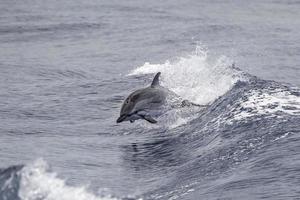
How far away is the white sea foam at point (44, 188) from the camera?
37.1ft

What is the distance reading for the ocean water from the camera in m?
12.7

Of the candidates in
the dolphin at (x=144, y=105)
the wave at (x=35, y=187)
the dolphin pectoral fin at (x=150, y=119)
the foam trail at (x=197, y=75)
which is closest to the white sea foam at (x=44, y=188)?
the wave at (x=35, y=187)

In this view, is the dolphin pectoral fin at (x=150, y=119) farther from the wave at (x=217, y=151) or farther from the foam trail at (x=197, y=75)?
the foam trail at (x=197, y=75)

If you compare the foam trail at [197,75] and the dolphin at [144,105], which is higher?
the dolphin at [144,105]

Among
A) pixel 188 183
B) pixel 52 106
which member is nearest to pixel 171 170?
pixel 188 183

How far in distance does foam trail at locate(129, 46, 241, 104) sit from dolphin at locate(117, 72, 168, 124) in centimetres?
167

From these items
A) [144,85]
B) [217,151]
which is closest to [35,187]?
[217,151]

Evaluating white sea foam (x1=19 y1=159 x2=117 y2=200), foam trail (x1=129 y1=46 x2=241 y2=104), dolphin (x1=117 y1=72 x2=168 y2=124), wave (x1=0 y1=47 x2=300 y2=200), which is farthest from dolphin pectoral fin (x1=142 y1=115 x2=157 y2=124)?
white sea foam (x1=19 y1=159 x2=117 y2=200)

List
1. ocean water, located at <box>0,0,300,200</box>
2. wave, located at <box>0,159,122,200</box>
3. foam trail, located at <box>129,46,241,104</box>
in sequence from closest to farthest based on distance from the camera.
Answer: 1. wave, located at <box>0,159,122,200</box>
2. ocean water, located at <box>0,0,300,200</box>
3. foam trail, located at <box>129,46,241,104</box>

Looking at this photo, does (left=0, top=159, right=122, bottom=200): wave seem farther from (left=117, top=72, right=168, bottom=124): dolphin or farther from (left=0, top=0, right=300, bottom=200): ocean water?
(left=117, top=72, right=168, bottom=124): dolphin

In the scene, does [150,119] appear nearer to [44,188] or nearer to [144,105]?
[144,105]

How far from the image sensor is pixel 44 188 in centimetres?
1155

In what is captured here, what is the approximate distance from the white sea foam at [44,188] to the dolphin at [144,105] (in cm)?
506

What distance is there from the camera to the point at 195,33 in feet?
109
